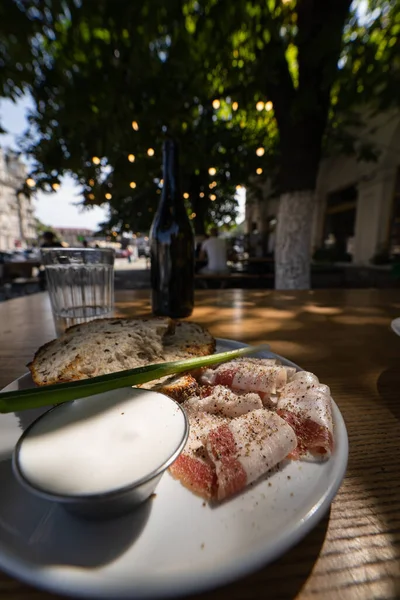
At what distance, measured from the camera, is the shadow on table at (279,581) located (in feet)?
1.05

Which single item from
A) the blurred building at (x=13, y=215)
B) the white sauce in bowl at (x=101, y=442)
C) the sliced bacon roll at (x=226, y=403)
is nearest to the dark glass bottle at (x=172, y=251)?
the sliced bacon roll at (x=226, y=403)

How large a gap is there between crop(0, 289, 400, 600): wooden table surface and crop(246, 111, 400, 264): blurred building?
8905mm

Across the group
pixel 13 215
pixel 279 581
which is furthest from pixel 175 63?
pixel 13 215

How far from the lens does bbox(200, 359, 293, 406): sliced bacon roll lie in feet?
2.29

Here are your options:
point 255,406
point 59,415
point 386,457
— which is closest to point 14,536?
point 59,415

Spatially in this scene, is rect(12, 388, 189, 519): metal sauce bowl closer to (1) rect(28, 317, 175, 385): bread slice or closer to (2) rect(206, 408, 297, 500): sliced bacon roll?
(2) rect(206, 408, 297, 500): sliced bacon roll

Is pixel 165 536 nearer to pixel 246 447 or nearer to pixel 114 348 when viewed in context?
pixel 246 447

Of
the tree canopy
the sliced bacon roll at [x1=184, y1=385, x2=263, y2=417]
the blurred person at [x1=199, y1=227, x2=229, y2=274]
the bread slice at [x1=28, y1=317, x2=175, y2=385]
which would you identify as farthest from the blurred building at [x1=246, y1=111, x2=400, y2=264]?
the sliced bacon roll at [x1=184, y1=385, x2=263, y2=417]

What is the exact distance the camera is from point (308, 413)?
1.88 ft

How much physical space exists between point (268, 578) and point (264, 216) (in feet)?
72.4

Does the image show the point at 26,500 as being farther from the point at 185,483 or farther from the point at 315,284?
the point at 315,284

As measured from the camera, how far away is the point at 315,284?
7.86 m

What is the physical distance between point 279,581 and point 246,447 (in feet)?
0.57

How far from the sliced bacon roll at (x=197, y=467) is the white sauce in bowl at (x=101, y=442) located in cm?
6
